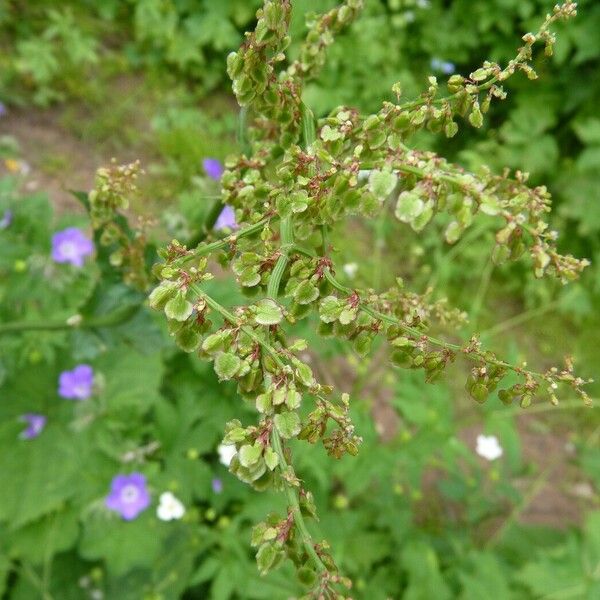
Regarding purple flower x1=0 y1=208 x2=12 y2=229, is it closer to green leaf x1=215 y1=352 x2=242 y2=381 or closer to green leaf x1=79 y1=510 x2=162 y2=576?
green leaf x1=79 y1=510 x2=162 y2=576

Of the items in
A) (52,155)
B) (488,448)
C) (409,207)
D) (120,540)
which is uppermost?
(409,207)

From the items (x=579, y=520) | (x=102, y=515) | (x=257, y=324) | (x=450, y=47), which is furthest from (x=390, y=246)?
(x=257, y=324)

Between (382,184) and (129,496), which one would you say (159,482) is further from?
(382,184)

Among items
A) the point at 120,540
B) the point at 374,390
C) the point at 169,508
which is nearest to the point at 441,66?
the point at 374,390

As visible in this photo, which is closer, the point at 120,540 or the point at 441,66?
the point at 120,540

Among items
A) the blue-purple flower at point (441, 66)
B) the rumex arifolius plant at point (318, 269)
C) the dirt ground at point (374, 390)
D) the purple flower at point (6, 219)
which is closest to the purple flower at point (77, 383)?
the purple flower at point (6, 219)

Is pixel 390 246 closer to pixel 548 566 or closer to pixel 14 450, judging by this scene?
pixel 548 566

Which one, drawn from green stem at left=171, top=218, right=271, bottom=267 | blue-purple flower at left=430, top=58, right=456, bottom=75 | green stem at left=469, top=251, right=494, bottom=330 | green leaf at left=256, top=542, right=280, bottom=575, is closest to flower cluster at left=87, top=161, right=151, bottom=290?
green stem at left=171, top=218, right=271, bottom=267
